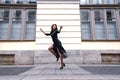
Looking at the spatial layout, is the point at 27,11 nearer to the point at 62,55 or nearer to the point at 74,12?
the point at 74,12

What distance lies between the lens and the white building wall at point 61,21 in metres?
13.3

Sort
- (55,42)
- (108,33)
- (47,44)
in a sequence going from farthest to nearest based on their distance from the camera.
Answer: (108,33) → (47,44) → (55,42)

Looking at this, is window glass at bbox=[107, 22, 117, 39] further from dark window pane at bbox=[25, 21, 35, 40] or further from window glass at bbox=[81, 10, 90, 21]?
dark window pane at bbox=[25, 21, 35, 40]

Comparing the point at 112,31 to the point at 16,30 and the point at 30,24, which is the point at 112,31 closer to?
the point at 30,24

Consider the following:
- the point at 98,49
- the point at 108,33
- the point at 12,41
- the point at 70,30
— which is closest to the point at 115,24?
the point at 108,33

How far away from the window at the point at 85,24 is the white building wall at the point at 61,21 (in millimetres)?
687

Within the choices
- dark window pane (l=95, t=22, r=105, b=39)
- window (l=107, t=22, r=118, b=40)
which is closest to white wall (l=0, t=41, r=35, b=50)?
dark window pane (l=95, t=22, r=105, b=39)

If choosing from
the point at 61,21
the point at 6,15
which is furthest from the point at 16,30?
the point at 61,21

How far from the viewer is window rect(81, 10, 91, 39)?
14039 millimetres

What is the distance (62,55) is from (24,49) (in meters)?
4.98

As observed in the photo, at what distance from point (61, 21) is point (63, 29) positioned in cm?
54

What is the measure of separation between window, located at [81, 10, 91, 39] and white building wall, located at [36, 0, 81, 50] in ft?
2.25

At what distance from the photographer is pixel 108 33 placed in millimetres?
14102

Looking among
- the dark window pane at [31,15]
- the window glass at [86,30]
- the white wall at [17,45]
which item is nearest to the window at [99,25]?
the window glass at [86,30]
